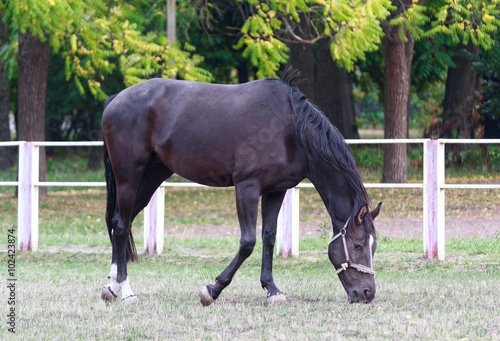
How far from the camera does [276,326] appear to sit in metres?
5.13

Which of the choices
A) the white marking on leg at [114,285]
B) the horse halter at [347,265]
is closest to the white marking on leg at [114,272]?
the white marking on leg at [114,285]

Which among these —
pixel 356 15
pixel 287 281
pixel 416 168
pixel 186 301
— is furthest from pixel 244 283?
pixel 416 168

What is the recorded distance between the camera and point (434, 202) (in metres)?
8.67

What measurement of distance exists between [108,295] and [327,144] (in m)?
2.23

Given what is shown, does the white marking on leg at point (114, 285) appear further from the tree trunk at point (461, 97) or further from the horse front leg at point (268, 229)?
the tree trunk at point (461, 97)

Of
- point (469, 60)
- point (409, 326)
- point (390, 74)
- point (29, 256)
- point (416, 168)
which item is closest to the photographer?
point (409, 326)

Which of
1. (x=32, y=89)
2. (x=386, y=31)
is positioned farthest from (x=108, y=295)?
(x=386, y=31)

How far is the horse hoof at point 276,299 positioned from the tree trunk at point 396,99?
30.6 feet

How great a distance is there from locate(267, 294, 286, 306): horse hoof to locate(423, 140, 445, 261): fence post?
310 cm

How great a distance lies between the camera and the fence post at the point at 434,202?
863 centimetres

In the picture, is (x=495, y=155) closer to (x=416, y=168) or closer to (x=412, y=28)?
(x=416, y=168)

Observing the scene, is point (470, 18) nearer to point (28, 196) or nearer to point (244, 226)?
point (28, 196)

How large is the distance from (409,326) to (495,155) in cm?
1296

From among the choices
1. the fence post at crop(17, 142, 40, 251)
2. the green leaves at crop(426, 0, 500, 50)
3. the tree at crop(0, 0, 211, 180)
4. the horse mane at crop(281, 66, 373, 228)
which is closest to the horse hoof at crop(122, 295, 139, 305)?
the horse mane at crop(281, 66, 373, 228)
